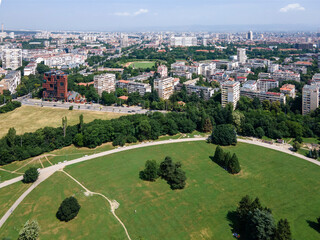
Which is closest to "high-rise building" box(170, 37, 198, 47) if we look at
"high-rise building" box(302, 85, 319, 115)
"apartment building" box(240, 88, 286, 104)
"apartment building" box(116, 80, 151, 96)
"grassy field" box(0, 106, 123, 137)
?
"apartment building" box(116, 80, 151, 96)

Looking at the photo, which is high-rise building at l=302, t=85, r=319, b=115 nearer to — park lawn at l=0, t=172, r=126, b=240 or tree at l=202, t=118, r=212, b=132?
tree at l=202, t=118, r=212, b=132

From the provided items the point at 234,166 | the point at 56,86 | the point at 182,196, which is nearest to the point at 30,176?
the point at 182,196

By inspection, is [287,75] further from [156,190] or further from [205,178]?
[156,190]

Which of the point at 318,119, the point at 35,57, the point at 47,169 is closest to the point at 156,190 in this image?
the point at 47,169

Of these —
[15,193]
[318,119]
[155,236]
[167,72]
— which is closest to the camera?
[155,236]

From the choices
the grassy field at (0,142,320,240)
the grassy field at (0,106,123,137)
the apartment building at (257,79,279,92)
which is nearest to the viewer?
the grassy field at (0,142,320,240)
